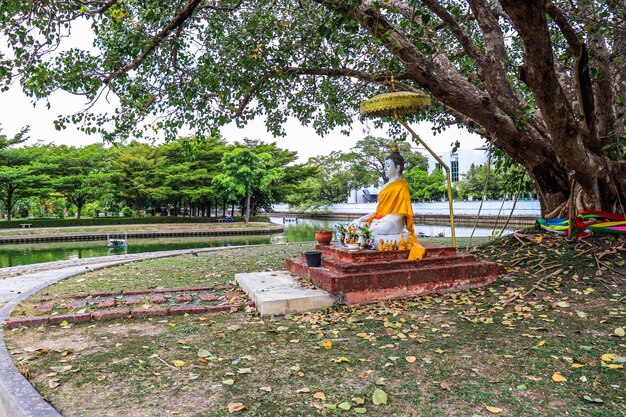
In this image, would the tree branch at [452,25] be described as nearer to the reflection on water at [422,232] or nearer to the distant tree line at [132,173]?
the reflection on water at [422,232]

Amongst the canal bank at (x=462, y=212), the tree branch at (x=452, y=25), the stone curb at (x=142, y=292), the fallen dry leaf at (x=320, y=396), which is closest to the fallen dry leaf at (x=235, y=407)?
the fallen dry leaf at (x=320, y=396)

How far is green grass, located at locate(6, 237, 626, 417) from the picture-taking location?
9.42 feet

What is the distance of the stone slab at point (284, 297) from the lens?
5.07 m

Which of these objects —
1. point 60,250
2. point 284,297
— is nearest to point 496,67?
point 284,297

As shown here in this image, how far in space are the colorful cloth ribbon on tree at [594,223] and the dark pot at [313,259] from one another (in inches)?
180

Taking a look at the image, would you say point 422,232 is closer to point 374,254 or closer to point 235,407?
point 374,254

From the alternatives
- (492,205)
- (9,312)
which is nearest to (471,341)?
(9,312)

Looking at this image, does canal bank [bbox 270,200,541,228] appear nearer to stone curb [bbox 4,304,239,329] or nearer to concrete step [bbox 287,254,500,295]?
concrete step [bbox 287,254,500,295]

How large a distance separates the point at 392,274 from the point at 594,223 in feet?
13.5

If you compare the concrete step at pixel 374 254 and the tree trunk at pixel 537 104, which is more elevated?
the tree trunk at pixel 537 104

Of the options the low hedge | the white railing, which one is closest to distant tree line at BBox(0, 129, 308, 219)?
the low hedge

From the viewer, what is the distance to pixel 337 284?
533 cm

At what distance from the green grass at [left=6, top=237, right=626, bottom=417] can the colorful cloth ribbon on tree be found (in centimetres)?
156

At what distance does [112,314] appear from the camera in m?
5.01
